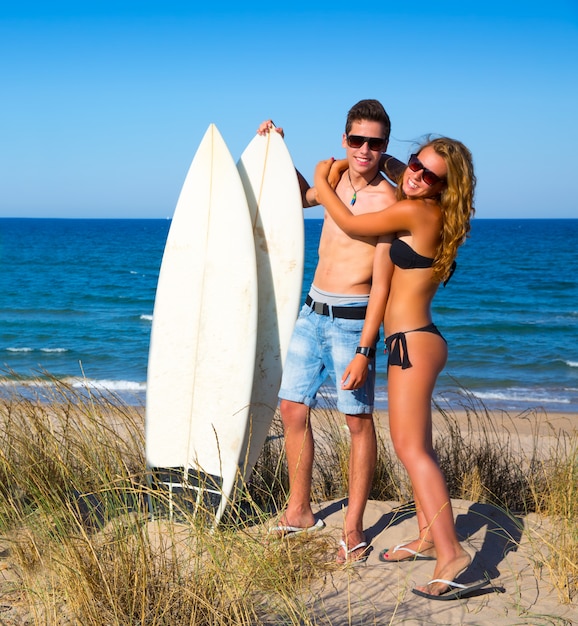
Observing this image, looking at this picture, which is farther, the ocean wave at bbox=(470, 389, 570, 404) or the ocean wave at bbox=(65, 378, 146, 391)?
the ocean wave at bbox=(65, 378, 146, 391)

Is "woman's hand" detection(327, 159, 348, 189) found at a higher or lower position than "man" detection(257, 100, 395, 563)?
higher

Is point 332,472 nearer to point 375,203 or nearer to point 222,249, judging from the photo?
point 222,249

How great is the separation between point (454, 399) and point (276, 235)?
6329 mm

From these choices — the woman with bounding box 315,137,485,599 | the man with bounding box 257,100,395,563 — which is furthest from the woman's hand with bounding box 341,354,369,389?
the woman with bounding box 315,137,485,599

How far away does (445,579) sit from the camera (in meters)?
2.63

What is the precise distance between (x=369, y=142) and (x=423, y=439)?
125 centimetres

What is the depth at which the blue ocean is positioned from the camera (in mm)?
10281

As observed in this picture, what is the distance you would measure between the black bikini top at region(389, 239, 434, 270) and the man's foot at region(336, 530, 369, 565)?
1185 millimetres

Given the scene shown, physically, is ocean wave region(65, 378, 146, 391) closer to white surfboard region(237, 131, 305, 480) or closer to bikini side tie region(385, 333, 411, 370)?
white surfboard region(237, 131, 305, 480)

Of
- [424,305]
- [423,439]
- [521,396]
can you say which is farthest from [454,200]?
[521,396]

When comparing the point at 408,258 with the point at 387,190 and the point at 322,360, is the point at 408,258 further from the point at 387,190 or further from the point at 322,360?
the point at 322,360

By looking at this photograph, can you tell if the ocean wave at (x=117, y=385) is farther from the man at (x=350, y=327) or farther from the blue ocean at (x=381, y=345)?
the man at (x=350, y=327)

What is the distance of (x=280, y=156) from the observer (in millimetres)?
3758

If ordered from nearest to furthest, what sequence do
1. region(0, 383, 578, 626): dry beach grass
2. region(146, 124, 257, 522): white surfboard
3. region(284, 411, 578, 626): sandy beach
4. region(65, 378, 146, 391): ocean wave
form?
region(0, 383, 578, 626): dry beach grass < region(284, 411, 578, 626): sandy beach < region(146, 124, 257, 522): white surfboard < region(65, 378, 146, 391): ocean wave
